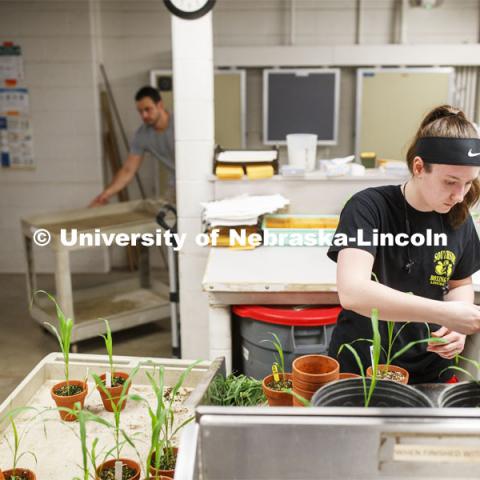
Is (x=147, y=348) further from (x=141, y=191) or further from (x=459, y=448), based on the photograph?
(x=459, y=448)

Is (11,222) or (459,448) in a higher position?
(459,448)

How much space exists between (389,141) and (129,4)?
8.47ft

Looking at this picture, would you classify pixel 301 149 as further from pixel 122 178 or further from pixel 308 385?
pixel 308 385

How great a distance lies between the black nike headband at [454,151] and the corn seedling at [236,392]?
0.70 m

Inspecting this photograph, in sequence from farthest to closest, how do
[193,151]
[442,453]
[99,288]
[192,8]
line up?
1. [99,288]
2. [193,151]
3. [192,8]
4. [442,453]

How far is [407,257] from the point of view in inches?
65.7

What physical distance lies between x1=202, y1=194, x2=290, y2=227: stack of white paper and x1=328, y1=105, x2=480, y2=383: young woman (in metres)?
1.13

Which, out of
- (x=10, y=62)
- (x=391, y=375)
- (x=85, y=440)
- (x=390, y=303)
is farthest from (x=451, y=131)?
(x=10, y=62)

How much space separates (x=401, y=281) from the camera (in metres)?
1.70

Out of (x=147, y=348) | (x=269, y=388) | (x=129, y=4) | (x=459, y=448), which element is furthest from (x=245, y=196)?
(x=129, y=4)

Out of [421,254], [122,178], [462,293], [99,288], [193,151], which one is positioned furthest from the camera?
[99,288]

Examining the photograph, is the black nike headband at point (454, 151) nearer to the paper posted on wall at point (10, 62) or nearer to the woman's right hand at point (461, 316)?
the woman's right hand at point (461, 316)

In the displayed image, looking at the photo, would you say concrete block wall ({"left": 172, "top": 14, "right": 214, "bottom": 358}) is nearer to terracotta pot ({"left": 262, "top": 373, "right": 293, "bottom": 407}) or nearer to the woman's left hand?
the woman's left hand

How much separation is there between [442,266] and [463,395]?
2.09 ft
